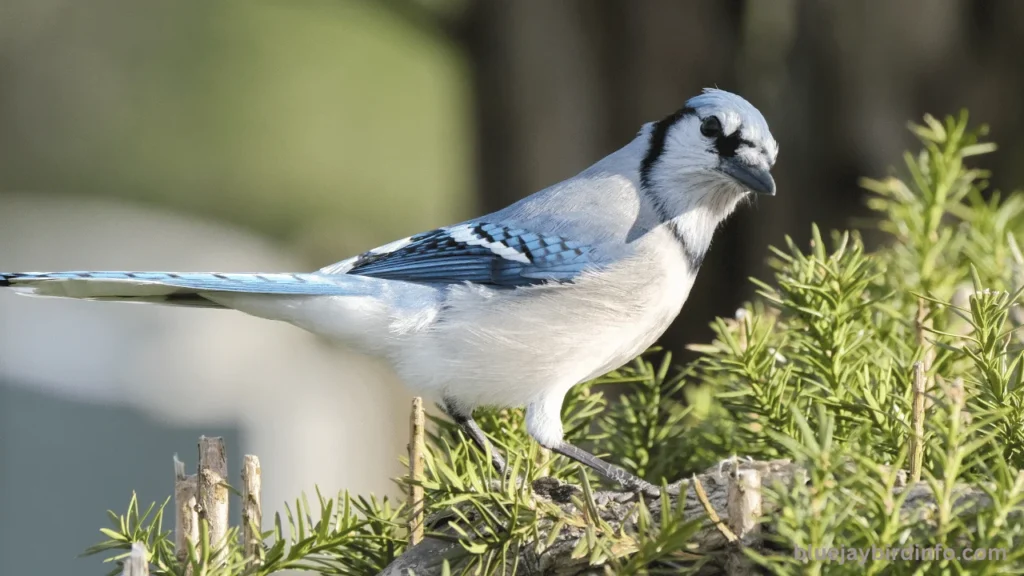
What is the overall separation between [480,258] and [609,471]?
1.21 ft

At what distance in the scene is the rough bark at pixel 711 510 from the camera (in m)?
0.89

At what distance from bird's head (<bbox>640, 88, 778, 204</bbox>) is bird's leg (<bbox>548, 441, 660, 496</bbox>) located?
0.39m

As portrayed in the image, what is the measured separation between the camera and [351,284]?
148 cm

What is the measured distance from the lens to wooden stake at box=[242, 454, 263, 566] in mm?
986

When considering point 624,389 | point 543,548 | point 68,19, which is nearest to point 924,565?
point 543,548

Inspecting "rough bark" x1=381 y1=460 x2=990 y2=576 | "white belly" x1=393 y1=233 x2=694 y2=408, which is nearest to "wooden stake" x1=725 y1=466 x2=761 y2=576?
"rough bark" x1=381 y1=460 x2=990 y2=576

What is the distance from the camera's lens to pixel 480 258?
1484 millimetres

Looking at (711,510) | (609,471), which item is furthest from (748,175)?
(711,510)

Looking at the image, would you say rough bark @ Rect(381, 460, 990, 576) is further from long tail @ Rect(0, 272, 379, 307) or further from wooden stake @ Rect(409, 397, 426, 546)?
long tail @ Rect(0, 272, 379, 307)

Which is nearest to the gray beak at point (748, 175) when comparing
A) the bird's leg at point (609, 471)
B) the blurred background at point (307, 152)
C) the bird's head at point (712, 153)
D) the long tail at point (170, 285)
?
the bird's head at point (712, 153)

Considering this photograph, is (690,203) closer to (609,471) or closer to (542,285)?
(542,285)

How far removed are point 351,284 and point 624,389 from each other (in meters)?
1.26

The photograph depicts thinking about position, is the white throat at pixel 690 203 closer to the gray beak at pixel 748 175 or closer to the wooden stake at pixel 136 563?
the gray beak at pixel 748 175

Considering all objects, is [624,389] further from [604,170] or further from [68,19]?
[68,19]
